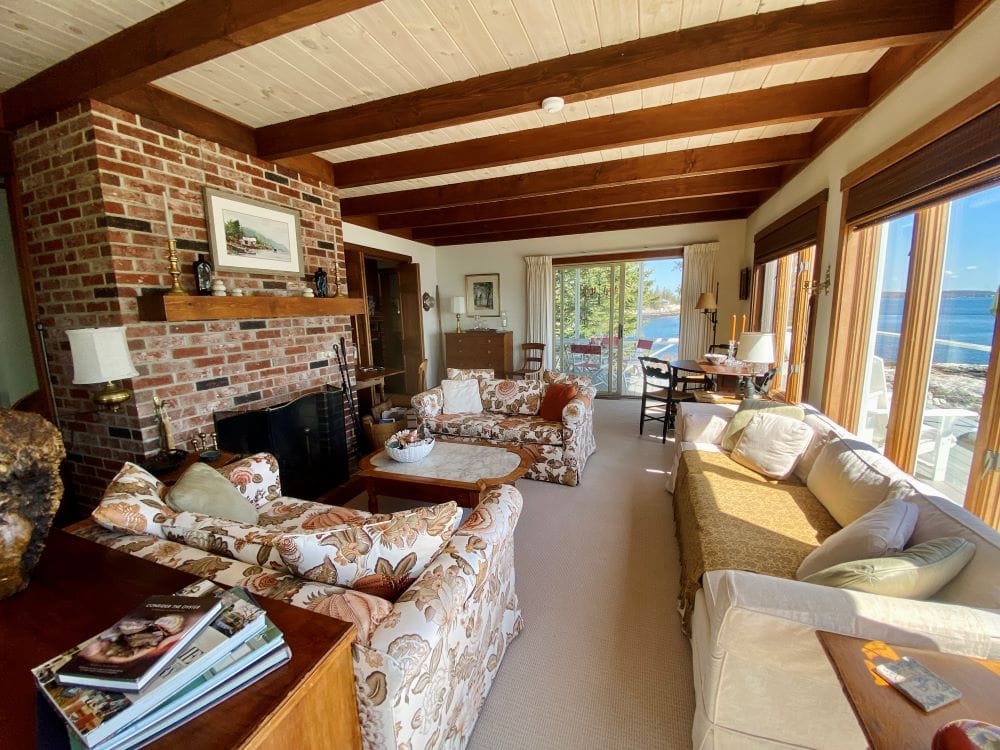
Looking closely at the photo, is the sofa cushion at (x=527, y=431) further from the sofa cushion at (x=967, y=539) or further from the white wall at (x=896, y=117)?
the sofa cushion at (x=967, y=539)

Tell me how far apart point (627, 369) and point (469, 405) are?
321 cm

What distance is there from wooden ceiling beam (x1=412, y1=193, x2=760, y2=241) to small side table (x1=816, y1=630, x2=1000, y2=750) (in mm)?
4512

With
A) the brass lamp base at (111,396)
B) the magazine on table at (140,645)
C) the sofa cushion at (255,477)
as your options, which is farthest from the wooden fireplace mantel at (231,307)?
the magazine on table at (140,645)

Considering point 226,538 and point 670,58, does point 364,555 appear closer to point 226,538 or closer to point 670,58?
point 226,538

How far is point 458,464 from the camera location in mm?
2633

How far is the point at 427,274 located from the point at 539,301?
185cm

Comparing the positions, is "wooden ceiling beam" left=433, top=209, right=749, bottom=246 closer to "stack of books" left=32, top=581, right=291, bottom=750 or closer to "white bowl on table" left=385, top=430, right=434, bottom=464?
"white bowl on table" left=385, top=430, right=434, bottom=464

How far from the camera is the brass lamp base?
1983 millimetres

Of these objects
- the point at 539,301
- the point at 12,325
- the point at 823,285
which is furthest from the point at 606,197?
the point at 12,325

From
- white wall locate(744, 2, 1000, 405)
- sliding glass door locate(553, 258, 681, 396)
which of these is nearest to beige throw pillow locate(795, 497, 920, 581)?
white wall locate(744, 2, 1000, 405)

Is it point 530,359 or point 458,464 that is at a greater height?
point 530,359

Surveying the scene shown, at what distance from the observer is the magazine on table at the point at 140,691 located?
25.8 inches

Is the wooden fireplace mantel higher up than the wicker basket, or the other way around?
the wooden fireplace mantel

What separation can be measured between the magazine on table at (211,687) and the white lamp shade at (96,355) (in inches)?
67.0
